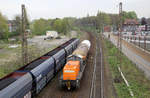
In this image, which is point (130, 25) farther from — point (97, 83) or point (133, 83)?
point (97, 83)

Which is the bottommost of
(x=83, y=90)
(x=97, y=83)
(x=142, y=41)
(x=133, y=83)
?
A: (x=83, y=90)

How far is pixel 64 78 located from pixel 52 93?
2.26 meters

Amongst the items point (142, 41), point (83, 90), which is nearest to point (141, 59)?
point (83, 90)

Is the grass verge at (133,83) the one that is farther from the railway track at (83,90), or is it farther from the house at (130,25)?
the house at (130,25)

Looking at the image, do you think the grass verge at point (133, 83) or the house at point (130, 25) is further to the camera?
the house at point (130, 25)

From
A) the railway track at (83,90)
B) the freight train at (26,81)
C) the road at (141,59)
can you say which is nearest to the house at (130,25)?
the road at (141,59)

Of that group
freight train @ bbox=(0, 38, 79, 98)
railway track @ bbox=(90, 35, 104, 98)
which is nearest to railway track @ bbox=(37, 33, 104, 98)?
railway track @ bbox=(90, 35, 104, 98)

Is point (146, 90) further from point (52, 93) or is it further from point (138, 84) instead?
point (52, 93)

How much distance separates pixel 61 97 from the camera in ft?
60.0

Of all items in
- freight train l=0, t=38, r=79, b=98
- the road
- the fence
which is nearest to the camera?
freight train l=0, t=38, r=79, b=98

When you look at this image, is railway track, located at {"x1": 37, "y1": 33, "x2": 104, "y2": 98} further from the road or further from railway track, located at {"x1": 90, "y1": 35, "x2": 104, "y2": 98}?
the road

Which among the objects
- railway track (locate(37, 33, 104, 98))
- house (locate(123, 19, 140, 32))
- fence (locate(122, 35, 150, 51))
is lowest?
railway track (locate(37, 33, 104, 98))

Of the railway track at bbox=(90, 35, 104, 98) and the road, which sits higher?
the road

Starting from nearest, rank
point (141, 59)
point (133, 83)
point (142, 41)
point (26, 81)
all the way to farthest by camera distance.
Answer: point (26, 81)
point (133, 83)
point (141, 59)
point (142, 41)
